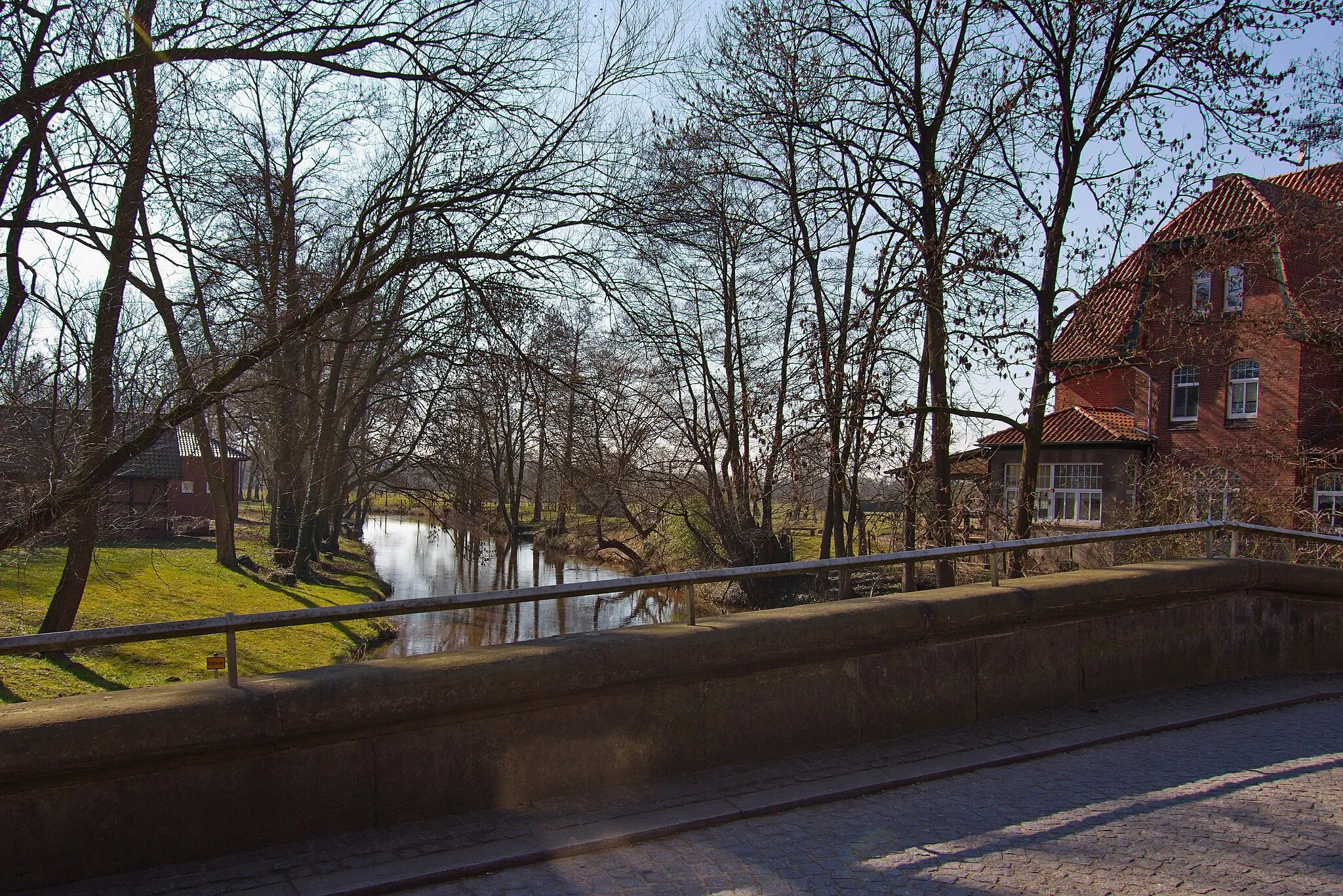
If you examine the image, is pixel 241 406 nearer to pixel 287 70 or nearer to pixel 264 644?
pixel 287 70

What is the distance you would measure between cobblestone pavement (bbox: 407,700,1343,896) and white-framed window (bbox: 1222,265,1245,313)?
931 cm

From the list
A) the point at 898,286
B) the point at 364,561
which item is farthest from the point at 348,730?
the point at 364,561

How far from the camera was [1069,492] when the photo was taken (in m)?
31.3

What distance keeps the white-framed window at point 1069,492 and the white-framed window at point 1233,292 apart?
7114 mm

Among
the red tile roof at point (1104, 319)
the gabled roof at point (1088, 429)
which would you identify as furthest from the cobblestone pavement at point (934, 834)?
the gabled roof at point (1088, 429)

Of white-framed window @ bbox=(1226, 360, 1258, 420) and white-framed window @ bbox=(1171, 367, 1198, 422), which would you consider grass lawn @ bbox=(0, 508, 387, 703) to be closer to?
white-framed window @ bbox=(1171, 367, 1198, 422)

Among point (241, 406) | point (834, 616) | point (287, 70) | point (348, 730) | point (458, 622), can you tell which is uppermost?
point (287, 70)

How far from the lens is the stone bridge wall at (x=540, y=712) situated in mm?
3367

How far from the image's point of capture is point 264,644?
53.4 ft

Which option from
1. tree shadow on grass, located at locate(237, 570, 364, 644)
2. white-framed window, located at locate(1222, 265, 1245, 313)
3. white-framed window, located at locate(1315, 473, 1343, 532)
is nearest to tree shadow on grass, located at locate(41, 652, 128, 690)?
tree shadow on grass, located at locate(237, 570, 364, 644)

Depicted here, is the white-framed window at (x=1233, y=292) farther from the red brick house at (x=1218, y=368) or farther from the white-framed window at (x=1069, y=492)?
the white-framed window at (x=1069, y=492)

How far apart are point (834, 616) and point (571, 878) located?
212 centimetres

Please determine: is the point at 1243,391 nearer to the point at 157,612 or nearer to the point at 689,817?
the point at 157,612

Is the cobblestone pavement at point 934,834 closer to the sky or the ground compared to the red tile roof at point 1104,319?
closer to the ground
